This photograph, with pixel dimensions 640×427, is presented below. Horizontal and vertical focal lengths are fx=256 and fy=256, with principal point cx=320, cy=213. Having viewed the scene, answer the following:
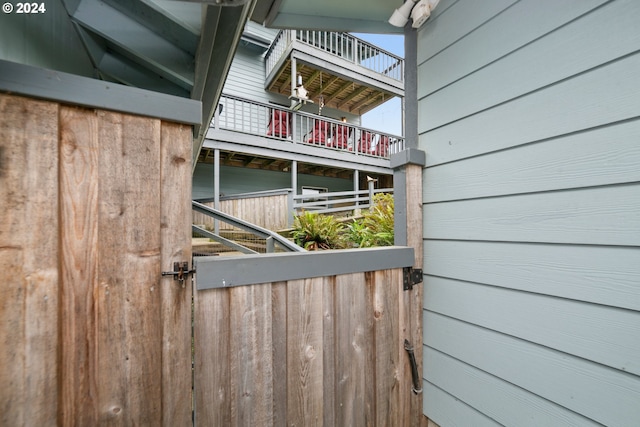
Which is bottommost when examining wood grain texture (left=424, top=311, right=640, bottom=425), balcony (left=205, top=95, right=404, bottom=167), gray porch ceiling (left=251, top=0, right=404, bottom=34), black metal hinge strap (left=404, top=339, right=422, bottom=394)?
black metal hinge strap (left=404, top=339, right=422, bottom=394)

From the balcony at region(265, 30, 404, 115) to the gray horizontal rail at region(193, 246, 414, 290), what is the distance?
6.93 metres

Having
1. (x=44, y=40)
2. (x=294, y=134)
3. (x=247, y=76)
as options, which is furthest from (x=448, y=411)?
(x=247, y=76)

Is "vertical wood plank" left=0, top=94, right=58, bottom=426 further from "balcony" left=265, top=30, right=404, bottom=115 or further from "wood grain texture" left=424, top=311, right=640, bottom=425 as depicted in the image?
"balcony" left=265, top=30, right=404, bottom=115

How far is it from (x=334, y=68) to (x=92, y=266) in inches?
333

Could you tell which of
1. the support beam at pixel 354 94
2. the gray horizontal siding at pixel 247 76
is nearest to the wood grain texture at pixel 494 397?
the gray horizontal siding at pixel 247 76

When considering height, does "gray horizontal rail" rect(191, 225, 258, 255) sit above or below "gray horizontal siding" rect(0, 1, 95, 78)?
below

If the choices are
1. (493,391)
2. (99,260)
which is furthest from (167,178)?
(493,391)

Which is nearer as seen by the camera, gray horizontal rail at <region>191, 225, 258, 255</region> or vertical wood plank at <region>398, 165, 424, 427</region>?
vertical wood plank at <region>398, 165, 424, 427</region>

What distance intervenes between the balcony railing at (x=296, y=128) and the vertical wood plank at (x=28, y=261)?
5526 millimetres

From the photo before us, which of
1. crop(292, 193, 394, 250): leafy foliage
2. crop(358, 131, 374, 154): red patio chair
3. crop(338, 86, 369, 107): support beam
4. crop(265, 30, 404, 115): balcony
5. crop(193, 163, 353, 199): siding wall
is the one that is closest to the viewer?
crop(292, 193, 394, 250): leafy foliage

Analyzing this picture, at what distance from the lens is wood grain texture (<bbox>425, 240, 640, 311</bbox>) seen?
73 centimetres

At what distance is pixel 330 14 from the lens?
1.48m

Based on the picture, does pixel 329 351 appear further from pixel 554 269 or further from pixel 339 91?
pixel 339 91

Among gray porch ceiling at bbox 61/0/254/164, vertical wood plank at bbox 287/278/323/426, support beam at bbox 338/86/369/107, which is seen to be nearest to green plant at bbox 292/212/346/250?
gray porch ceiling at bbox 61/0/254/164
